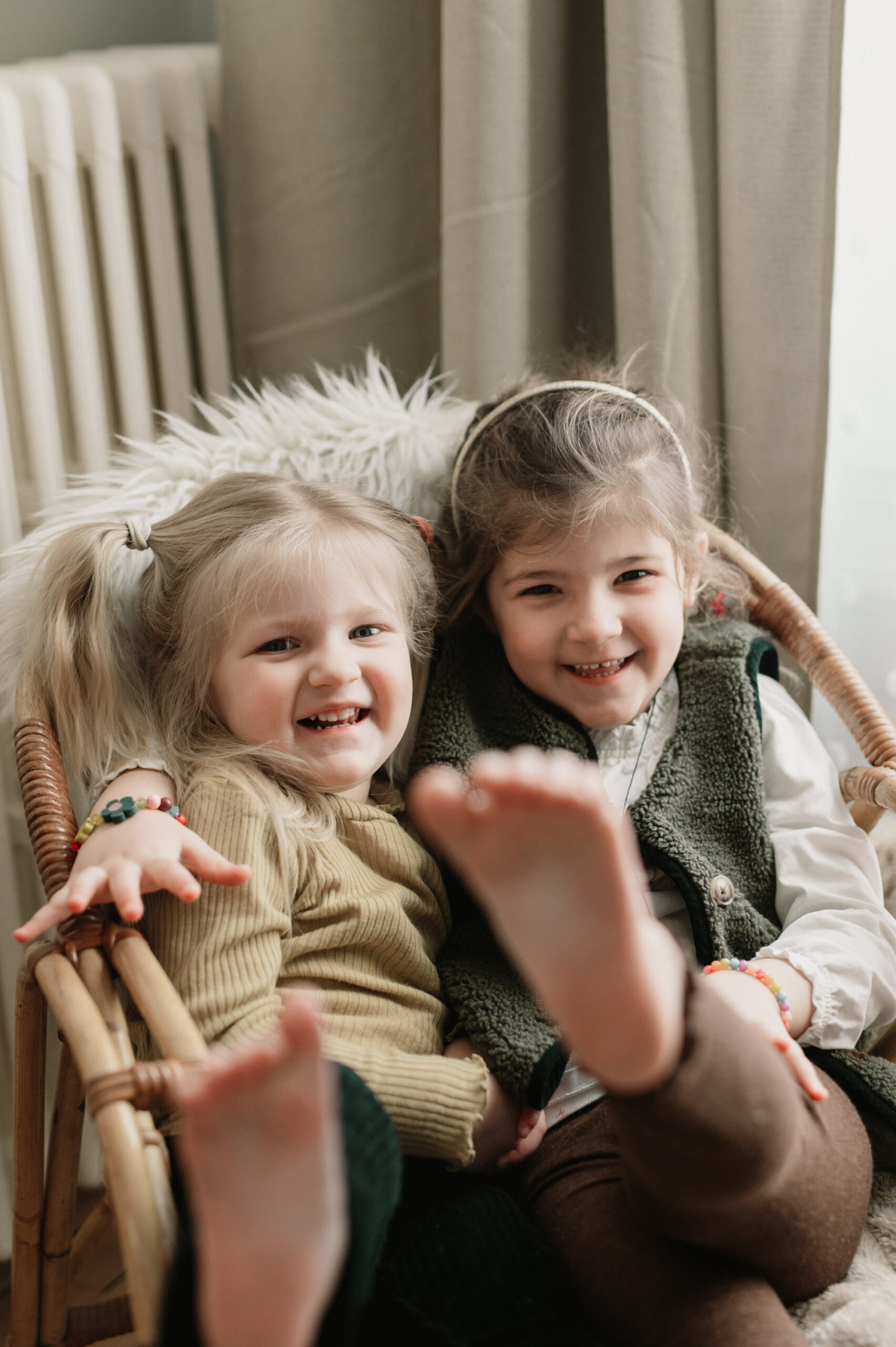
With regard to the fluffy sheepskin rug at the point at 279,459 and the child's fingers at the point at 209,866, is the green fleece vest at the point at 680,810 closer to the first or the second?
the fluffy sheepskin rug at the point at 279,459

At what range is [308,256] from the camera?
1521mm

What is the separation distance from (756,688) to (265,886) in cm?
52

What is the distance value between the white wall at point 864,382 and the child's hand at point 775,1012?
A: 43 cm

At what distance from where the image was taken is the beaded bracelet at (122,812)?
2.94 ft

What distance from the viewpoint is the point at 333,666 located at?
0.96 meters

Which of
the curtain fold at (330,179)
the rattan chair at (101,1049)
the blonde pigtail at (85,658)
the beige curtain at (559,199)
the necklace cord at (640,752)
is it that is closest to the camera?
the rattan chair at (101,1049)

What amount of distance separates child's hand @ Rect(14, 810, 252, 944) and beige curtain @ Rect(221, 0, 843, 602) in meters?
0.77

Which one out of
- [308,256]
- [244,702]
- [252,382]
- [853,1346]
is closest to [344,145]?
[308,256]

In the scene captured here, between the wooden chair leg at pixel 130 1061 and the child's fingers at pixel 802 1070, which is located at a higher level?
the wooden chair leg at pixel 130 1061

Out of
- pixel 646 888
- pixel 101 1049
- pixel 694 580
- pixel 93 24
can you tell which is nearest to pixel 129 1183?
pixel 101 1049

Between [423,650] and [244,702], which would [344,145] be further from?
[244,702]

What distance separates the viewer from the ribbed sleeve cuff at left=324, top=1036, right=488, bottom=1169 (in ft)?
2.71

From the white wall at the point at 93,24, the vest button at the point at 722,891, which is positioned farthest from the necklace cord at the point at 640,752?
the white wall at the point at 93,24

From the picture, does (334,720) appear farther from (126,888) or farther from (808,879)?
(808,879)
